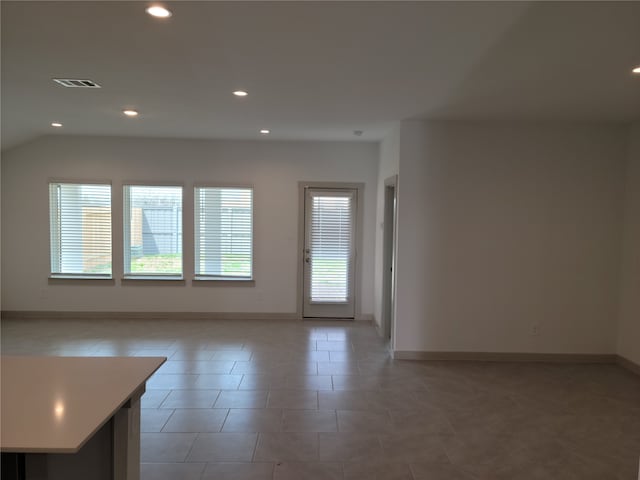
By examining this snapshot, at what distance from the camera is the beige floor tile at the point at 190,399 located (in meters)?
3.67

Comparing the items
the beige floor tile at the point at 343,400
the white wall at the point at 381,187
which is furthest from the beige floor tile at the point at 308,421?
the white wall at the point at 381,187

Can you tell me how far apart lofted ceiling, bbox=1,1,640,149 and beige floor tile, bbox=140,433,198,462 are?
2.74m

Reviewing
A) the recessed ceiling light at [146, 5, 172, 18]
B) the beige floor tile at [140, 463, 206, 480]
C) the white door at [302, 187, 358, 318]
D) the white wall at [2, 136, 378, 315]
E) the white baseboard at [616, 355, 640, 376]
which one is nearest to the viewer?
the recessed ceiling light at [146, 5, 172, 18]

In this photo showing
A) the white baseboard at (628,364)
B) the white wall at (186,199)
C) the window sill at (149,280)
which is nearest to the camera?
the white baseboard at (628,364)

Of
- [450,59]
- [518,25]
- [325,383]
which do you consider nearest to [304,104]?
[450,59]

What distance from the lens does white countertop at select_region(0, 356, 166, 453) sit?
4.83ft

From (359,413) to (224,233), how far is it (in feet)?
13.0

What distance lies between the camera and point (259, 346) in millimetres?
5383

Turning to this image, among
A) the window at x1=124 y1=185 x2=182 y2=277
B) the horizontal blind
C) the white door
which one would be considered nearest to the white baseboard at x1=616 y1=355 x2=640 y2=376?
the white door

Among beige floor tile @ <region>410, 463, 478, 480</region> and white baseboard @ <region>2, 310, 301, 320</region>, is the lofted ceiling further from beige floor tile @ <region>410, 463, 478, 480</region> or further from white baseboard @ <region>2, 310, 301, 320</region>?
white baseboard @ <region>2, 310, 301, 320</region>

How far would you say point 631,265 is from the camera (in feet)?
15.8

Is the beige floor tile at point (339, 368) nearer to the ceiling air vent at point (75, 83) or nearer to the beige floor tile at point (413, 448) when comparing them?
the beige floor tile at point (413, 448)

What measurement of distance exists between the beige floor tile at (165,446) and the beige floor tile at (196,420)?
9cm

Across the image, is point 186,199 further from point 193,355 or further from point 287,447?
point 287,447
